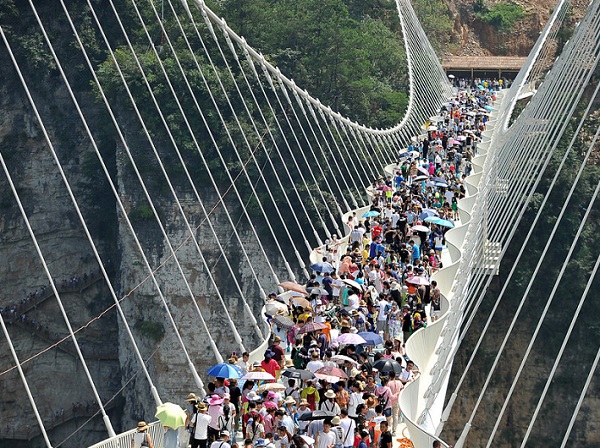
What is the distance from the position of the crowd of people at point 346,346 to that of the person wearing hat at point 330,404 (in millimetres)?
14

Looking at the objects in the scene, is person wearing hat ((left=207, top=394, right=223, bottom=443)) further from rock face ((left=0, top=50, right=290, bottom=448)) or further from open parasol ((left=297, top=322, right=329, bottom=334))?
rock face ((left=0, top=50, right=290, bottom=448))

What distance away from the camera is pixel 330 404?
1429cm

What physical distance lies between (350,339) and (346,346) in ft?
0.62

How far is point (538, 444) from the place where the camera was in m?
44.5

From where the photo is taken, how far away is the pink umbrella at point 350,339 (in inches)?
667

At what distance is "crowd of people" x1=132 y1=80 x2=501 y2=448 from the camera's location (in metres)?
13.7

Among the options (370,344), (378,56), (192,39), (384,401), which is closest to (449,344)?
(370,344)

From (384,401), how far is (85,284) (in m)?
42.6

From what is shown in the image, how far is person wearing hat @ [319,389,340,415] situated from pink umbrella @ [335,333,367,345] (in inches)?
103

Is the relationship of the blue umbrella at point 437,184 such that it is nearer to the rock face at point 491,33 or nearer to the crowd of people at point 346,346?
the crowd of people at point 346,346

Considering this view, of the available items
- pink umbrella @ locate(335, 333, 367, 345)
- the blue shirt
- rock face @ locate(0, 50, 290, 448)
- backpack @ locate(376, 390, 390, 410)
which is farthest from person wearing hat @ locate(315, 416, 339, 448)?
rock face @ locate(0, 50, 290, 448)

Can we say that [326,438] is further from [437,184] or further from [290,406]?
[437,184]

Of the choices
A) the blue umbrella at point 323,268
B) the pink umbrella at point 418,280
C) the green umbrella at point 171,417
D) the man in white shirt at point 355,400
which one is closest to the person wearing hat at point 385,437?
the man in white shirt at point 355,400

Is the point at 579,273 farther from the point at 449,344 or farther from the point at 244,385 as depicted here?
the point at 244,385
